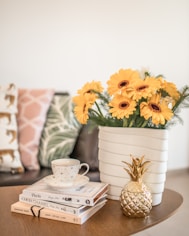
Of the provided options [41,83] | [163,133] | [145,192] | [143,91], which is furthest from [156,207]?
[41,83]

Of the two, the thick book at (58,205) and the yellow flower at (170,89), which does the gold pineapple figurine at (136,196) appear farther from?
the yellow flower at (170,89)

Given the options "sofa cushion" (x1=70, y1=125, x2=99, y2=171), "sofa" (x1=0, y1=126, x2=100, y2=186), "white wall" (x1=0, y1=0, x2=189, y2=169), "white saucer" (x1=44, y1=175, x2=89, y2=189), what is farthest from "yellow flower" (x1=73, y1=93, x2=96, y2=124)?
"white wall" (x1=0, y1=0, x2=189, y2=169)

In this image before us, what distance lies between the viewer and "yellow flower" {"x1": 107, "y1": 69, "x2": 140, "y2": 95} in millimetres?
1108

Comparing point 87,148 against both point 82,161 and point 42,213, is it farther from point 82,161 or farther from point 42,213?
point 42,213

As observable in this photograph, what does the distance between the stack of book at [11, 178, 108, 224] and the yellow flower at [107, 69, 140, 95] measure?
0.35 m

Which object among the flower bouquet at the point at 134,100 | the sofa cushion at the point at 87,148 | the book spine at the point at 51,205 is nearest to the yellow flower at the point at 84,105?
the flower bouquet at the point at 134,100

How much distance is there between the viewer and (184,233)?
2.03 metres

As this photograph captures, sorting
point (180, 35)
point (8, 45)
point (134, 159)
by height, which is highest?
point (180, 35)

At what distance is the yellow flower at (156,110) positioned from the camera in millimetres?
1061

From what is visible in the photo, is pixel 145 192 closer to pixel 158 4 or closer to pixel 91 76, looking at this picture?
pixel 91 76

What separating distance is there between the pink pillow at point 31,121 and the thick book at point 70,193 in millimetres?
907

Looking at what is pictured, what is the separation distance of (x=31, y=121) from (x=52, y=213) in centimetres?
115

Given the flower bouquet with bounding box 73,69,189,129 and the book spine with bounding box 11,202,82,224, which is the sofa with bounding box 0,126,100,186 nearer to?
the flower bouquet with bounding box 73,69,189,129

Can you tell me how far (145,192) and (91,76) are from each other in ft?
6.23
